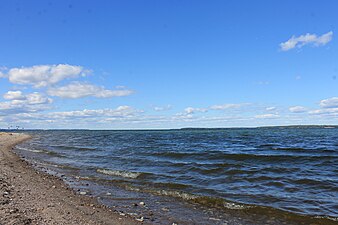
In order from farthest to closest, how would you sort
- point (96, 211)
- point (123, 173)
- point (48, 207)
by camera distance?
point (123, 173) → point (96, 211) → point (48, 207)

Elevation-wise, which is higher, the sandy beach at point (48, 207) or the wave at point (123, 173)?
the sandy beach at point (48, 207)

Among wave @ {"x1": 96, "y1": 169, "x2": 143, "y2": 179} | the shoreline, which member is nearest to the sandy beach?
the shoreline

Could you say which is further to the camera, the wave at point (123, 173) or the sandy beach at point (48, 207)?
the wave at point (123, 173)

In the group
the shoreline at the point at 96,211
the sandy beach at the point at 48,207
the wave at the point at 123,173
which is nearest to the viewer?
the sandy beach at the point at 48,207

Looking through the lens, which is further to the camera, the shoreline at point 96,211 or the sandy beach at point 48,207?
the shoreline at point 96,211

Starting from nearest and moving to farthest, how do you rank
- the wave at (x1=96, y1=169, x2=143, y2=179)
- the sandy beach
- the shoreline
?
the sandy beach
the shoreline
the wave at (x1=96, y1=169, x2=143, y2=179)

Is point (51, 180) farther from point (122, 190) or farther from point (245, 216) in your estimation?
point (245, 216)

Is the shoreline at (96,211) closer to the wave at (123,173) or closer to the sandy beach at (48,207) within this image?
the sandy beach at (48,207)

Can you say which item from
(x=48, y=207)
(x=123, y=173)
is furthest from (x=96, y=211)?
(x=123, y=173)

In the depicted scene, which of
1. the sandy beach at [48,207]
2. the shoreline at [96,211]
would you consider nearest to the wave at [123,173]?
the sandy beach at [48,207]

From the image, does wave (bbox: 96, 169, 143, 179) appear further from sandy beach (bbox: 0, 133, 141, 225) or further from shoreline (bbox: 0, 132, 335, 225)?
shoreline (bbox: 0, 132, 335, 225)

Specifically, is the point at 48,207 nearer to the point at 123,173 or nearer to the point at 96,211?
the point at 96,211

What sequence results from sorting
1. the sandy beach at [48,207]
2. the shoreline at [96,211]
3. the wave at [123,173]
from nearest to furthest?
the sandy beach at [48,207], the shoreline at [96,211], the wave at [123,173]

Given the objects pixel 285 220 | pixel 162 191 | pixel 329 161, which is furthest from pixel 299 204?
pixel 329 161
